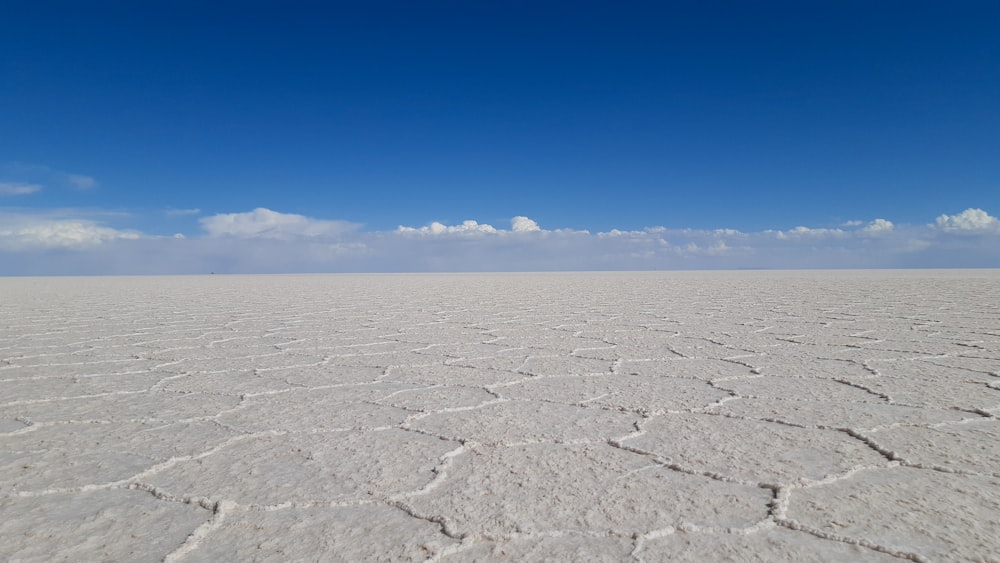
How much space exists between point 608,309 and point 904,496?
4503mm

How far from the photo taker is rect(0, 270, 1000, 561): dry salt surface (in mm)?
985

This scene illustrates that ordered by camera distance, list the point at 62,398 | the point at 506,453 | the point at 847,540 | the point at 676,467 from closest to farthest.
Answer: the point at 847,540, the point at 676,467, the point at 506,453, the point at 62,398

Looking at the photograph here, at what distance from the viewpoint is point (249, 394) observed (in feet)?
6.79

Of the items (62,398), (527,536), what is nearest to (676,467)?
(527,536)

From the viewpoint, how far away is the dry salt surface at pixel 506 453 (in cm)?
98

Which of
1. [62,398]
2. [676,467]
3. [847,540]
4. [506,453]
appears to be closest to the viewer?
[847,540]

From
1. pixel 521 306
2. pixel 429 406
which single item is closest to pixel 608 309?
pixel 521 306

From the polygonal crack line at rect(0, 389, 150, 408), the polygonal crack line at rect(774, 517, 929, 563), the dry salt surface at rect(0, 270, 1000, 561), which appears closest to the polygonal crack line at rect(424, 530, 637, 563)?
the dry salt surface at rect(0, 270, 1000, 561)

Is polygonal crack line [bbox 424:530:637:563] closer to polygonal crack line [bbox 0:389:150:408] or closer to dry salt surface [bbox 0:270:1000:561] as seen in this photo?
dry salt surface [bbox 0:270:1000:561]

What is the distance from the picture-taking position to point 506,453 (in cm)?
141

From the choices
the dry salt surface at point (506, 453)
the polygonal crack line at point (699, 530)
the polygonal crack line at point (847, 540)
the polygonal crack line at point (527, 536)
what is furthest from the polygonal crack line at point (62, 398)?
the polygonal crack line at point (847, 540)

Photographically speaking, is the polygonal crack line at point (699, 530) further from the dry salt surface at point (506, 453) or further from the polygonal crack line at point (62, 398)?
the polygonal crack line at point (62, 398)

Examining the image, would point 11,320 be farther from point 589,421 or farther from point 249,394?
point 589,421

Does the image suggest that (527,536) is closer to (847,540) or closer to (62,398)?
(847,540)
